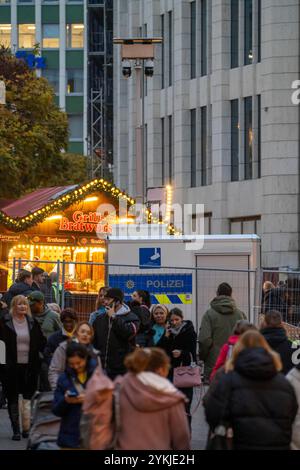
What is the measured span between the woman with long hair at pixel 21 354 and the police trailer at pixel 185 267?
20.2 ft

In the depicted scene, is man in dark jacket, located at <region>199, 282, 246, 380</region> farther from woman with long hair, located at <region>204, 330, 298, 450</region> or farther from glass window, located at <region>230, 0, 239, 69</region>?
glass window, located at <region>230, 0, 239, 69</region>

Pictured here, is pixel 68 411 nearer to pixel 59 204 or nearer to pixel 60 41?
pixel 59 204

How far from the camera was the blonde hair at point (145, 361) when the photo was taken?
9180 millimetres

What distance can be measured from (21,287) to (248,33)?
101 ft

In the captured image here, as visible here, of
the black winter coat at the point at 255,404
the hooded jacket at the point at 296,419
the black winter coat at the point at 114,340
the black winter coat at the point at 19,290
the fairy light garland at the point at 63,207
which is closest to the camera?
the black winter coat at the point at 255,404

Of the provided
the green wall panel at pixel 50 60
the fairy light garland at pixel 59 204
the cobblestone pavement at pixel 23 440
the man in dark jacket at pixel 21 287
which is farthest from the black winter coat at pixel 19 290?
the green wall panel at pixel 50 60

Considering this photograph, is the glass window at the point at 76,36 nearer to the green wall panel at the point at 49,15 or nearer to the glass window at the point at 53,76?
the green wall panel at the point at 49,15

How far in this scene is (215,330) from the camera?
1585 centimetres

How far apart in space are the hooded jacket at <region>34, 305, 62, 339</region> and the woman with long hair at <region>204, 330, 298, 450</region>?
7.00 meters

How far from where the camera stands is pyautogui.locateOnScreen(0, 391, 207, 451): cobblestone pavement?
14438mm

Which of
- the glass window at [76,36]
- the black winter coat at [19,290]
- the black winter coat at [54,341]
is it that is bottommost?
the black winter coat at [54,341]

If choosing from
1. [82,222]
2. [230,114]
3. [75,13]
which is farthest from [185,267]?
[75,13]
